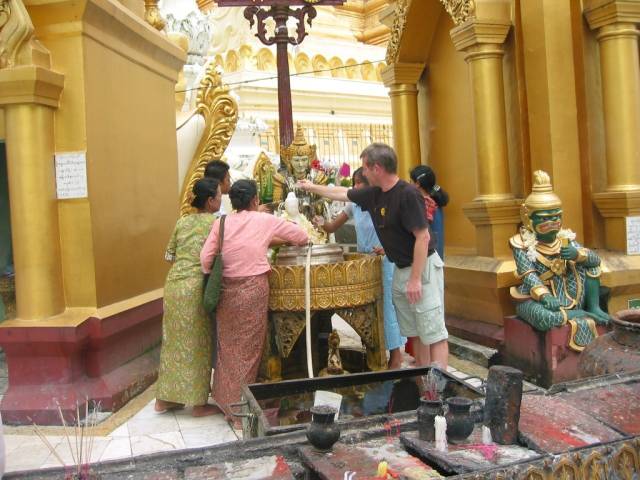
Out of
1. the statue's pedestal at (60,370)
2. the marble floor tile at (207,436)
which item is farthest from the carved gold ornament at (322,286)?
the statue's pedestal at (60,370)

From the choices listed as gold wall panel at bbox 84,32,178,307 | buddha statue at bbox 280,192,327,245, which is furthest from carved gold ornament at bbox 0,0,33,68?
buddha statue at bbox 280,192,327,245

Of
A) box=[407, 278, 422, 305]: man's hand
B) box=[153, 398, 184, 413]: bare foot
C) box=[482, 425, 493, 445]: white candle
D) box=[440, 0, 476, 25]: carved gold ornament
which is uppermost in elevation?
box=[440, 0, 476, 25]: carved gold ornament

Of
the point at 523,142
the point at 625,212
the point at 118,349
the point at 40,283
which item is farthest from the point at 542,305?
the point at 40,283

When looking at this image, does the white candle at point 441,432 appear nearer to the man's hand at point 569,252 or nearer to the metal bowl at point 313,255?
the metal bowl at point 313,255

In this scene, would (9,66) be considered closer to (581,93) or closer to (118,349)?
(118,349)

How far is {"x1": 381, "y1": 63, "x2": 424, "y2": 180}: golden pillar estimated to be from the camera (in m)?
7.25

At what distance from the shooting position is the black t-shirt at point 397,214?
13.8ft

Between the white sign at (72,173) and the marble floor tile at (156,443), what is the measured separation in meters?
1.77

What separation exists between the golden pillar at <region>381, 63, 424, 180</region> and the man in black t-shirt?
2.85m

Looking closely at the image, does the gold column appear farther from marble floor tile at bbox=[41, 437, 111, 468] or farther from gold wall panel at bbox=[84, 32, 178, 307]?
marble floor tile at bbox=[41, 437, 111, 468]

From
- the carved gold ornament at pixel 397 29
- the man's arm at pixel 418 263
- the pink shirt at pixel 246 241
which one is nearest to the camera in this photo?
the man's arm at pixel 418 263

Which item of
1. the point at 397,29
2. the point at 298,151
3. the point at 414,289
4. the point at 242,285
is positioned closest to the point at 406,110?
the point at 397,29

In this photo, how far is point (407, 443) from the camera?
2.37 m

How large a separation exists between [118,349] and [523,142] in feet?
12.3
